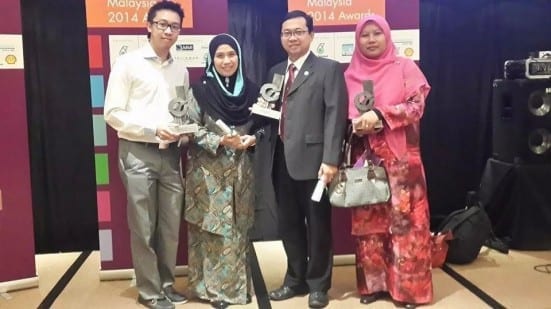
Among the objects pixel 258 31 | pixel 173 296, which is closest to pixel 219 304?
pixel 173 296

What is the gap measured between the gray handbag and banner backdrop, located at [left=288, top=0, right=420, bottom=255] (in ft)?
3.24

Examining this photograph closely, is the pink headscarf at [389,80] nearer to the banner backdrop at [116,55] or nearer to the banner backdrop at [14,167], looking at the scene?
the banner backdrop at [116,55]

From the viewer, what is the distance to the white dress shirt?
320 cm

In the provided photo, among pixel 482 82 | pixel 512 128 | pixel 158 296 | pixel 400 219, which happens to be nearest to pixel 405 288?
pixel 400 219

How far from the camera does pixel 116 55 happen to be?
3658 mm

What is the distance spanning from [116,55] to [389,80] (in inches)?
61.9

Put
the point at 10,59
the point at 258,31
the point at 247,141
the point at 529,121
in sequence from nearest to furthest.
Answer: the point at 247,141 → the point at 10,59 → the point at 529,121 → the point at 258,31

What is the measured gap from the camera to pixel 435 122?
4.71m

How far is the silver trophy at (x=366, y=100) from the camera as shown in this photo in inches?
121

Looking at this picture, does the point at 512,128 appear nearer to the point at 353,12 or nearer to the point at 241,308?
the point at 353,12

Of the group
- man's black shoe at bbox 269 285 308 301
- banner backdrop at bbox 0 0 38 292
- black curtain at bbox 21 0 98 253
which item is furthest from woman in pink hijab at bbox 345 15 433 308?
black curtain at bbox 21 0 98 253

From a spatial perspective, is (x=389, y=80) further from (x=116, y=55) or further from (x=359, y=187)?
(x=116, y=55)

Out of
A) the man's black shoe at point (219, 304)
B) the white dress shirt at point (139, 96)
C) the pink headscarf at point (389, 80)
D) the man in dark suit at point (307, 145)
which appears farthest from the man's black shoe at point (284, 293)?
the white dress shirt at point (139, 96)

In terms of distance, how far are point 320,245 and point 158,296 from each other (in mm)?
888
